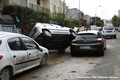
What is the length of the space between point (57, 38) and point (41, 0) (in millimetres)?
19450

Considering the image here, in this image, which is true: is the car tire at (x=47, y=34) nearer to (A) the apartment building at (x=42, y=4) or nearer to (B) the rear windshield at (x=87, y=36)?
(B) the rear windshield at (x=87, y=36)

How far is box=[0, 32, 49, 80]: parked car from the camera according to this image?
5.05m

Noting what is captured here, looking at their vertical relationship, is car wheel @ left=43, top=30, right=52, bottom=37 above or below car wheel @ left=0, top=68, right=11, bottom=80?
above

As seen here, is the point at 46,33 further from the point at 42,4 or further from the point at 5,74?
the point at 42,4

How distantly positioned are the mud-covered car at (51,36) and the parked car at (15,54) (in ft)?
10.4

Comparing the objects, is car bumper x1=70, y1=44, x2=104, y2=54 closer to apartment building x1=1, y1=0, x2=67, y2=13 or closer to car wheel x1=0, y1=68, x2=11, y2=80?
car wheel x1=0, y1=68, x2=11, y2=80

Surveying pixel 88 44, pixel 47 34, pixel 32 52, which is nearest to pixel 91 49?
pixel 88 44

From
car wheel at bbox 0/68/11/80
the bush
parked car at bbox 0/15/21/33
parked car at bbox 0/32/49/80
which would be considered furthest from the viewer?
the bush

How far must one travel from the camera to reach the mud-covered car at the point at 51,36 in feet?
34.2

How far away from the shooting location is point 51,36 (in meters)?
10.8

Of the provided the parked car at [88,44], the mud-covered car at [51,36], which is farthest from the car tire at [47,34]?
the parked car at [88,44]

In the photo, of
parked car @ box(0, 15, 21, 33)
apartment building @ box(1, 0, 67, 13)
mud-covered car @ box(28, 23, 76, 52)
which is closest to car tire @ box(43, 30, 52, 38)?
mud-covered car @ box(28, 23, 76, 52)

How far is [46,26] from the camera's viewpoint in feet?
36.8

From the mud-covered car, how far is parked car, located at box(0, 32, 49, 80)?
10.4 ft
